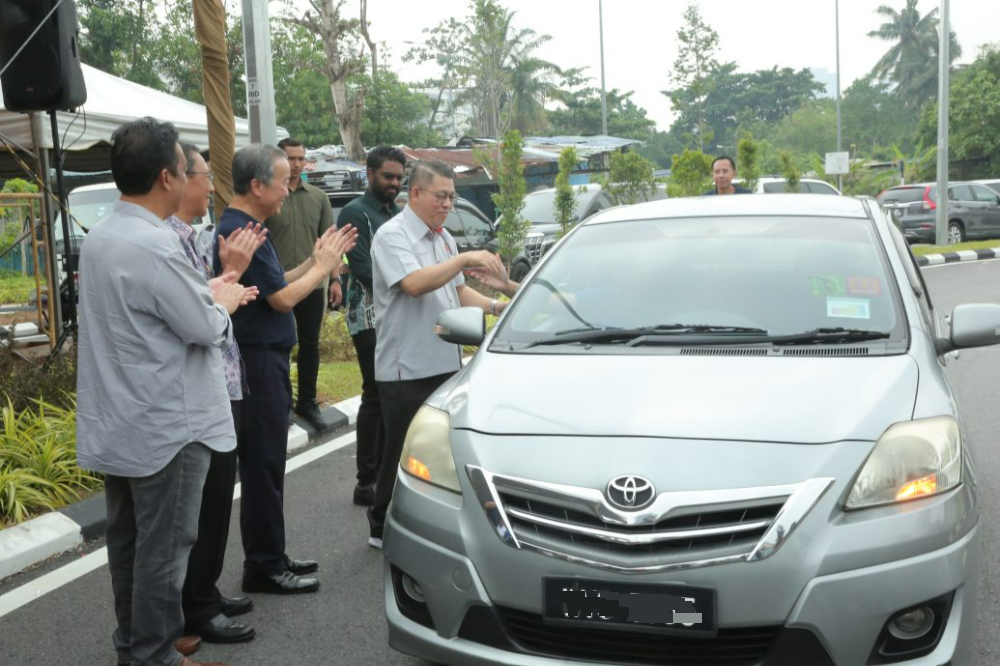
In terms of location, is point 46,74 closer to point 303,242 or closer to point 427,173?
point 303,242

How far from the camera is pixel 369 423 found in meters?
5.70

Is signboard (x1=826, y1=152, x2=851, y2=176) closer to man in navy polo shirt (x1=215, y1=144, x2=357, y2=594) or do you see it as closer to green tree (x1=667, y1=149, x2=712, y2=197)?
green tree (x1=667, y1=149, x2=712, y2=197)

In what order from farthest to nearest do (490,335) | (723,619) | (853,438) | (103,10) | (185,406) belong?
(103,10)
(490,335)
(185,406)
(853,438)
(723,619)

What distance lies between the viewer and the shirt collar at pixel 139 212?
3.21 meters

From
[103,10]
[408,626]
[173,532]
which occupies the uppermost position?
[103,10]

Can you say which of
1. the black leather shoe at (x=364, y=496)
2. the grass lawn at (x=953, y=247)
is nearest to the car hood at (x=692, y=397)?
the black leather shoe at (x=364, y=496)

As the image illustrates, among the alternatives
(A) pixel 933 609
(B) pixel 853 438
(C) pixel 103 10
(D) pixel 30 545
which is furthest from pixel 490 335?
(C) pixel 103 10

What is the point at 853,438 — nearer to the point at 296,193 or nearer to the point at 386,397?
the point at 386,397

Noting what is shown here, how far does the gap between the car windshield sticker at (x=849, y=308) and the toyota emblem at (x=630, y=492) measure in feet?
4.24

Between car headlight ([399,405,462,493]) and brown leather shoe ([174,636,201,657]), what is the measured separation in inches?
41.1

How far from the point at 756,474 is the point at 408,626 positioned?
1061mm

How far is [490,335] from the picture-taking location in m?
4.08

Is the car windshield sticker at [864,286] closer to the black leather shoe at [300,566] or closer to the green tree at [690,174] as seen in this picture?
the black leather shoe at [300,566]

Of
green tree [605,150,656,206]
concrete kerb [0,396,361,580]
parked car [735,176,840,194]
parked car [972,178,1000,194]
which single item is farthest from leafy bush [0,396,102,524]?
parked car [972,178,1000,194]
